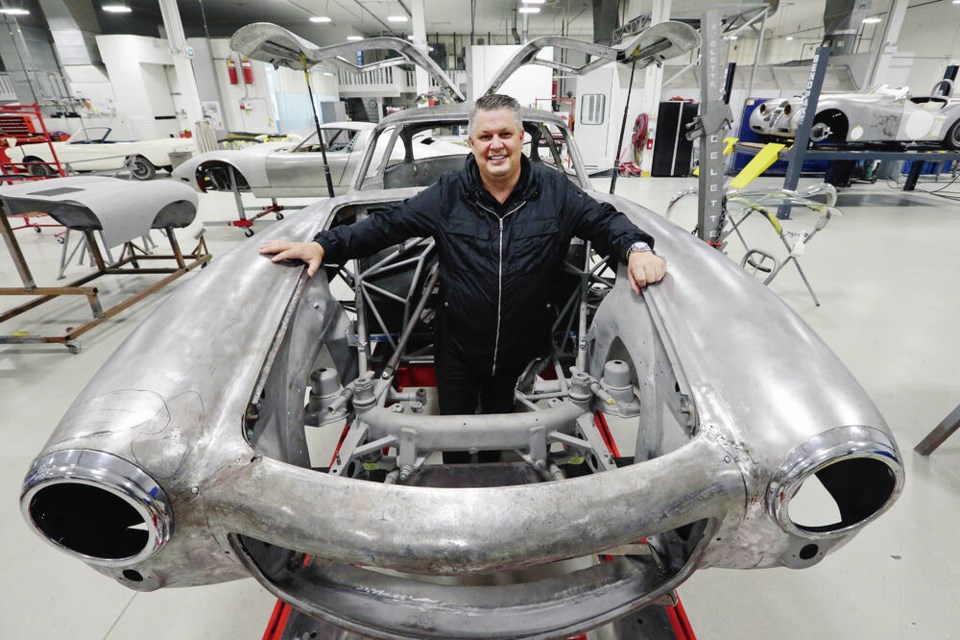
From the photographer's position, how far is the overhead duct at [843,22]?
11.3m

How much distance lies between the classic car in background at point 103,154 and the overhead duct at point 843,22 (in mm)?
14919

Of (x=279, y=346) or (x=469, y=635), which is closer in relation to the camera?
(x=469, y=635)

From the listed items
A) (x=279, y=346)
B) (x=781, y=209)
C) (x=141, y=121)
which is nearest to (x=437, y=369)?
(x=279, y=346)

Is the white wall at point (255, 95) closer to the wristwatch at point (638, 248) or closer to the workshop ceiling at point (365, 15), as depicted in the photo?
the workshop ceiling at point (365, 15)

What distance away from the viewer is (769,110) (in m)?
8.44

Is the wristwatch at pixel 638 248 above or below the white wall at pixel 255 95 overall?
below

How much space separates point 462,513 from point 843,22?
52.2 ft

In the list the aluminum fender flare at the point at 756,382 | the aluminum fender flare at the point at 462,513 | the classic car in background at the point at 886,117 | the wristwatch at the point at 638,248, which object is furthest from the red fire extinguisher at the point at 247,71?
the aluminum fender flare at the point at 462,513

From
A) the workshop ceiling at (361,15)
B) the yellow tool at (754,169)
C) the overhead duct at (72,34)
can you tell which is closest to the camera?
the yellow tool at (754,169)

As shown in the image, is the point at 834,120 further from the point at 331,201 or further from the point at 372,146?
the point at 331,201

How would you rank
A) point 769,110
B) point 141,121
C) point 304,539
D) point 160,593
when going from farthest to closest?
point 141,121 < point 769,110 < point 160,593 < point 304,539

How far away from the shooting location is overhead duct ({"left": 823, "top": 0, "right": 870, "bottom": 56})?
37.2 feet

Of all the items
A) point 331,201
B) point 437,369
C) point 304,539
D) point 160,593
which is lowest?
point 160,593

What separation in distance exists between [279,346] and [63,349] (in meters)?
2.97
